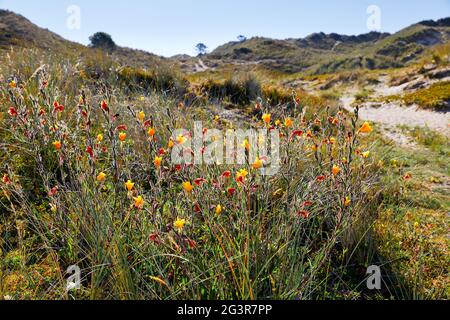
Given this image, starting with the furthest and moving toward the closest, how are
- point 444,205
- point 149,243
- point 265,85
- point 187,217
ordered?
point 265,85
point 444,205
point 187,217
point 149,243

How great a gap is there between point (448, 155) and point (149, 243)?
569 centimetres

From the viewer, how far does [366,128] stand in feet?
5.86

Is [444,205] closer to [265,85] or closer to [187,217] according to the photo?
[187,217]

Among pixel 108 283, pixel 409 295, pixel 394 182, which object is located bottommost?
pixel 409 295


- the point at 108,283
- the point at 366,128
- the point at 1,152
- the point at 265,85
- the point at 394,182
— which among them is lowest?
the point at 108,283

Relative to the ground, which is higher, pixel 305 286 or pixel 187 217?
pixel 187 217

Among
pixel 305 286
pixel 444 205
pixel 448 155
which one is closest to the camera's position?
pixel 305 286

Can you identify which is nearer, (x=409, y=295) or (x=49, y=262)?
(x=409, y=295)
